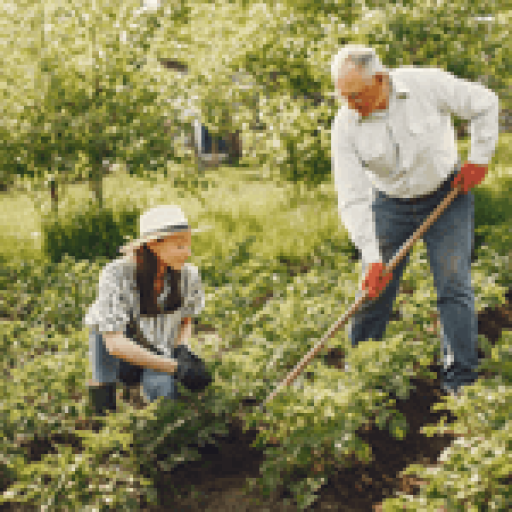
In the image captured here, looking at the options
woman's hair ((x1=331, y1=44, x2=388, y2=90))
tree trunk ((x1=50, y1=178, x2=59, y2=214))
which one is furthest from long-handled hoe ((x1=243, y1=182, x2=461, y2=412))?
tree trunk ((x1=50, y1=178, x2=59, y2=214))

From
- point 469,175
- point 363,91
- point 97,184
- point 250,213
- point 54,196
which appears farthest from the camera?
point 250,213

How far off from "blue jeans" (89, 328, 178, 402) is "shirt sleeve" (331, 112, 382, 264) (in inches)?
51.5

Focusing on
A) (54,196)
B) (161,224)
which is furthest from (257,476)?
(54,196)

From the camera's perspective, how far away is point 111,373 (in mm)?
3582

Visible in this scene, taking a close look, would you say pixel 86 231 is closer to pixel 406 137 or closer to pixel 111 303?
pixel 111 303

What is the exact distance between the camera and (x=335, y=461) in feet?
10.5

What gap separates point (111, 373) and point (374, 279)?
1554 millimetres

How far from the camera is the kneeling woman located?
324 centimetres

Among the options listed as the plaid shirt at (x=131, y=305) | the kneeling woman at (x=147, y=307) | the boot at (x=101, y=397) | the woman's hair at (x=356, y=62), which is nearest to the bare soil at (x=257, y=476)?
the boot at (x=101, y=397)

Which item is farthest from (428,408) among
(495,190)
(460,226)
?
(495,190)

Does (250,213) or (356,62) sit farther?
(250,213)

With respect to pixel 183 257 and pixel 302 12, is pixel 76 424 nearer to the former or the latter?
pixel 183 257

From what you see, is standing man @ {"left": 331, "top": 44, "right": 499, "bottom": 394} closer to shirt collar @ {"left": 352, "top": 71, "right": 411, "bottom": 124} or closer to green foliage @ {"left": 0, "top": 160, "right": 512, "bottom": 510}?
shirt collar @ {"left": 352, "top": 71, "right": 411, "bottom": 124}

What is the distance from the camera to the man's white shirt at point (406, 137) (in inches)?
144
